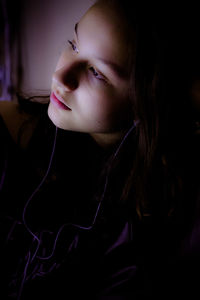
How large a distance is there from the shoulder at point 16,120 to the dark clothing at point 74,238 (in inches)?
1.5

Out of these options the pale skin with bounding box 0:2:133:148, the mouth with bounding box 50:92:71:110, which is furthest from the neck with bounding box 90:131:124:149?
the mouth with bounding box 50:92:71:110

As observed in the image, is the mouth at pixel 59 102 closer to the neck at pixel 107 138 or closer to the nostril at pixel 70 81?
the nostril at pixel 70 81

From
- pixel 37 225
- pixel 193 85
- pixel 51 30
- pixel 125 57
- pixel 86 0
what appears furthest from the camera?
pixel 51 30

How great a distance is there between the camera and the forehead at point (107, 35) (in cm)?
56

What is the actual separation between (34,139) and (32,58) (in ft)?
2.50

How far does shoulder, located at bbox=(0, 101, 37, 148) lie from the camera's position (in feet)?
2.65

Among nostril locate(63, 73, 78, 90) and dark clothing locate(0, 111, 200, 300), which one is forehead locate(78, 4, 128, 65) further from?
dark clothing locate(0, 111, 200, 300)

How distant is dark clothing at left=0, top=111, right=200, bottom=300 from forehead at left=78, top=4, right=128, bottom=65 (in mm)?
398

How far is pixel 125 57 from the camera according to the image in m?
0.58

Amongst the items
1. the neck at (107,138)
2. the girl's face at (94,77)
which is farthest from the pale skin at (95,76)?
the neck at (107,138)

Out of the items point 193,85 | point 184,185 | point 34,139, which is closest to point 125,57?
point 193,85

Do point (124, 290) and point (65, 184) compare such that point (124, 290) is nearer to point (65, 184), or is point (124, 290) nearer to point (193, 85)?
point (65, 184)

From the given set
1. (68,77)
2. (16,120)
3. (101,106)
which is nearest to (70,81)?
(68,77)

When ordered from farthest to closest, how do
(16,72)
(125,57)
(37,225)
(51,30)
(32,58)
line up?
(16,72)
(32,58)
(51,30)
(37,225)
(125,57)
